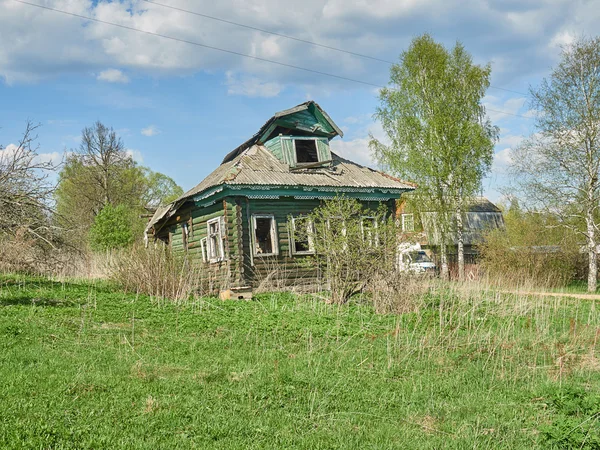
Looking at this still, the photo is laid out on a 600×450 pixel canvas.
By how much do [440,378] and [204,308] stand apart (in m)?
6.58

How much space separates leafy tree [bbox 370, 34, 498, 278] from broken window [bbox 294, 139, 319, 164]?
788cm

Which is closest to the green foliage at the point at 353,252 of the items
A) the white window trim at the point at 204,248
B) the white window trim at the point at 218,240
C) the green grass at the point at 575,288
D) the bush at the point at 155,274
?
the bush at the point at 155,274

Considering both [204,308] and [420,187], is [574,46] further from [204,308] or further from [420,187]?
[204,308]

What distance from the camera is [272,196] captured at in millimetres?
17422

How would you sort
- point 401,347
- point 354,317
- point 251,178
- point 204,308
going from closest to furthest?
point 401,347
point 354,317
point 204,308
point 251,178

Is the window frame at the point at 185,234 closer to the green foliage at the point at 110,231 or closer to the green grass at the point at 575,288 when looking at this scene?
the green foliage at the point at 110,231

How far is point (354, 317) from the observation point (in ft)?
35.1

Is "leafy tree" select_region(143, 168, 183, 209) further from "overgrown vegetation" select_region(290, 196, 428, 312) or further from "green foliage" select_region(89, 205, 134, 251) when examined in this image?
"overgrown vegetation" select_region(290, 196, 428, 312)

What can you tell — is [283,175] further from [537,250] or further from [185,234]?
[537,250]

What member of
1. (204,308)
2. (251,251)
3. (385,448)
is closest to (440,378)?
(385,448)

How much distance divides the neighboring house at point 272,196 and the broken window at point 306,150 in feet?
0.12

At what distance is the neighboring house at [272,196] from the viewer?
55.8ft

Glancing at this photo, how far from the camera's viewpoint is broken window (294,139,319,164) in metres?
20.2

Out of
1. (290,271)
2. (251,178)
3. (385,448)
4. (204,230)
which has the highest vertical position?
(251,178)
